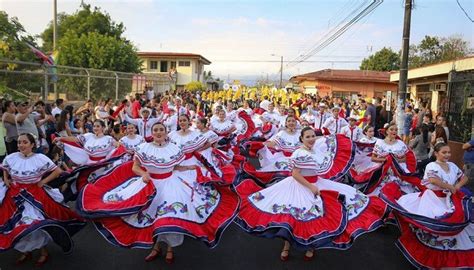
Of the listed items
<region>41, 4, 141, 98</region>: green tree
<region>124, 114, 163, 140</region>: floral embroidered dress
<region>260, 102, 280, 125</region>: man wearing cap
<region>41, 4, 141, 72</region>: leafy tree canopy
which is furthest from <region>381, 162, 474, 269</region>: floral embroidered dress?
<region>41, 4, 141, 72</region>: leafy tree canopy

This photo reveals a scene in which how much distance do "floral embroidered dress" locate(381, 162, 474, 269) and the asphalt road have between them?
0.56m

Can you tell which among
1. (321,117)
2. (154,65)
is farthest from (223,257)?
(154,65)

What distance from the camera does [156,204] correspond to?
4969 mm

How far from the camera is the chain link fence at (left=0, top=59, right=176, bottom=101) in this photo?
11.6 m

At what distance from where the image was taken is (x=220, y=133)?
10539 millimetres

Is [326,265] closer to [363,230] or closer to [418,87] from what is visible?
[363,230]

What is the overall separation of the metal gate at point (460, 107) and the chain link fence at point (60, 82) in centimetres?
1103

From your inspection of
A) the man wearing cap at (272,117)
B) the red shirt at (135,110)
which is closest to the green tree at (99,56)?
the red shirt at (135,110)

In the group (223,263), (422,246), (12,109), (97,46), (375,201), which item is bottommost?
(223,263)

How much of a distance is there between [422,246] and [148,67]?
44.2 m

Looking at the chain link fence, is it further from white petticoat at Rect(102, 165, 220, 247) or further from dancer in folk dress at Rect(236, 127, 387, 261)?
dancer in folk dress at Rect(236, 127, 387, 261)

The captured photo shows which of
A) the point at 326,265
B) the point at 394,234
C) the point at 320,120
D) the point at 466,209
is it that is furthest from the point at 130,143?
the point at 320,120

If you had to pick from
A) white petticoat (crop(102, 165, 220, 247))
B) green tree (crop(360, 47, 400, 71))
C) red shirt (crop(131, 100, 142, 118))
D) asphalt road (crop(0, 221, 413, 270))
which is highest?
green tree (crop(360, 47, 400, 71))

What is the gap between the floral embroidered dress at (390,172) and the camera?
6.29 metres
